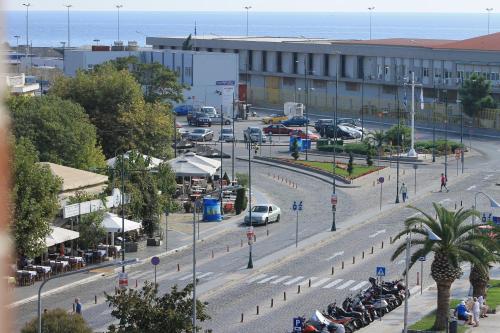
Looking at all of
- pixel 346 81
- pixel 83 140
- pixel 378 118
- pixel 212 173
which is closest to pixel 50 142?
pixel 83 140

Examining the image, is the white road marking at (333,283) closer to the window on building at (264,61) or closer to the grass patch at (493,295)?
the grass patch at (493,295)

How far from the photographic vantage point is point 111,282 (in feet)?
155

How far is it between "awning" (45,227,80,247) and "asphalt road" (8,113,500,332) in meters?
2.84

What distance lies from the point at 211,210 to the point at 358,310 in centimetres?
2618

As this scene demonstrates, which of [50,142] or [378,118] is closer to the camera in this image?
[50,142]

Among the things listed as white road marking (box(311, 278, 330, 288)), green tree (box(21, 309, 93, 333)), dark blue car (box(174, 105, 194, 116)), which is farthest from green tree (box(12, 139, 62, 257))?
dark blue car (box(174, 105, 194, 116))

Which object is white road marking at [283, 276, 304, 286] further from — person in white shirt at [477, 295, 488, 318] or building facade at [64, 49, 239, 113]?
building facade at [64, 49, 239, 113]

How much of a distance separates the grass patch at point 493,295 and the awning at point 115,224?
55.3 feet

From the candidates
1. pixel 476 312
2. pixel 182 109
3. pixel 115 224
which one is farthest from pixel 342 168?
pixel 476 312

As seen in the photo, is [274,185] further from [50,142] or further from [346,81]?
[346,81]

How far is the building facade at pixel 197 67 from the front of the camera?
124 metres

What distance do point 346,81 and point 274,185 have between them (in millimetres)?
54809

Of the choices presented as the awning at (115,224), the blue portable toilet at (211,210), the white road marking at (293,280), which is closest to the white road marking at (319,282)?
the white road marking at (293,280)

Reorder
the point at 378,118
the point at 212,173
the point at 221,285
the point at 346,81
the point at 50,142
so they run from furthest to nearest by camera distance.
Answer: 1. the point at 346,81
2. the point at 378,118
3. the point at 212,173
4. the point at 50,142
5. the point at 221,285
